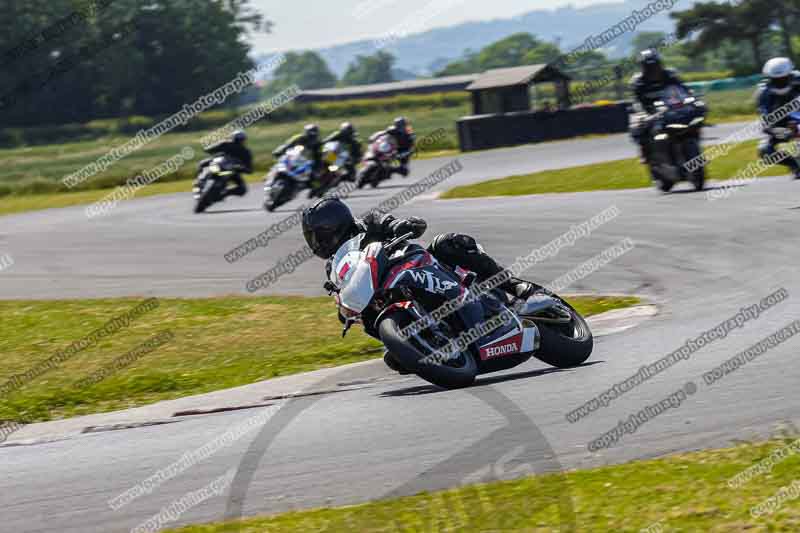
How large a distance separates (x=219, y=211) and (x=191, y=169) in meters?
17.0

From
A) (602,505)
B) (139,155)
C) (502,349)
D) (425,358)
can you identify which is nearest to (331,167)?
(502,349)

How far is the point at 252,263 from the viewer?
1678cm

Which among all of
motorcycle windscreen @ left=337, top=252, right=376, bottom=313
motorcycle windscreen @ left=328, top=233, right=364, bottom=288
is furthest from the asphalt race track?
motorcycle windscreen @ left=328, top=233, right=364, bottom=288

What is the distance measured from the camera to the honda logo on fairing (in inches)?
304

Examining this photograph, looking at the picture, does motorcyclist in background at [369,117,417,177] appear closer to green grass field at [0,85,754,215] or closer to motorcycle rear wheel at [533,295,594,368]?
green grass field at [0,85,754,215]

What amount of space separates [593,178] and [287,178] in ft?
20.7

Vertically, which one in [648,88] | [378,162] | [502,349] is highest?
[502,349]

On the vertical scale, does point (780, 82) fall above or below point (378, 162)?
above

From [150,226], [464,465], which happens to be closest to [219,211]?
[150,226]

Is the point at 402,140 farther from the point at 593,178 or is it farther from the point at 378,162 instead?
the point at 593,178

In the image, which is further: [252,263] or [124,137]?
[124,137]

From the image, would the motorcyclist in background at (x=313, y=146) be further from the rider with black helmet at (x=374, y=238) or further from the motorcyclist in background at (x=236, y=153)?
the rider with black helmet at (x=374, y=238)

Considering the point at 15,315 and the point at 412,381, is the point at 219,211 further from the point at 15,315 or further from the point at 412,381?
the point at 412,381

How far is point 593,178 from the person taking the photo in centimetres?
2330
